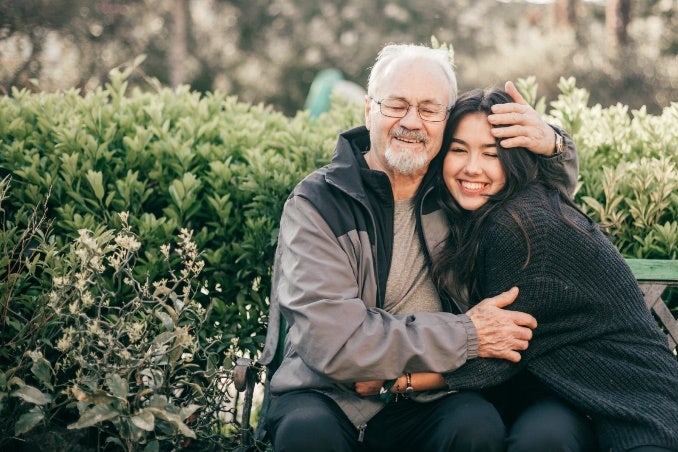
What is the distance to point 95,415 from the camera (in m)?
2.83

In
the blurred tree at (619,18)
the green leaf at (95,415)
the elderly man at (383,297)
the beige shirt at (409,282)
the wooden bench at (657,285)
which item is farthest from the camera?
the blurred tree at (619,18)

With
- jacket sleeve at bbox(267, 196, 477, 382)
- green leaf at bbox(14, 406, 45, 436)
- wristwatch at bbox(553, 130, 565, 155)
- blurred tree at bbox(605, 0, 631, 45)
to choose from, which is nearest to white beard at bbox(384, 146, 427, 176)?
jacket sleeve at bbox(267, 196, 477, 382)

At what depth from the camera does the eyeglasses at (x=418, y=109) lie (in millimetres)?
3455

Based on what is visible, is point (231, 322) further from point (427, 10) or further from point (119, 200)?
point (427, 10)

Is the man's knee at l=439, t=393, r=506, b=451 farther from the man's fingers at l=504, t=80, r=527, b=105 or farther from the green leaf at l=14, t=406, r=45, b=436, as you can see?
the green leaf at l=14, t=406, r=45, b=436

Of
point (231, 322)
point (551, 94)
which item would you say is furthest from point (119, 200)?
point (551, 94)

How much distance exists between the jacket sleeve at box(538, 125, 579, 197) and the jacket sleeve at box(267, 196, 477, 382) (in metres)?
0.82

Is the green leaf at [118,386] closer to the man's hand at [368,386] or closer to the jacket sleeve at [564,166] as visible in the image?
the man's hand at [368,386]

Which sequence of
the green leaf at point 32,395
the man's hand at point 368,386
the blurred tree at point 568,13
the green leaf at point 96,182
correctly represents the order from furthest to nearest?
1. the blurred tree at point 568,13
2. the green leaf at point 96,182
3. the man's hand at point 368,386
4. the green leaf at point 32,395

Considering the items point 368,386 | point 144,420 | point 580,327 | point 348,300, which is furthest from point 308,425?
point 580,327

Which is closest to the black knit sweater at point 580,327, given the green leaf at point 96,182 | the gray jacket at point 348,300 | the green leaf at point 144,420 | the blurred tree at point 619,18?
the gray jacket at point 348,300

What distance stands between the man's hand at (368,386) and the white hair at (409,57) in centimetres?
128

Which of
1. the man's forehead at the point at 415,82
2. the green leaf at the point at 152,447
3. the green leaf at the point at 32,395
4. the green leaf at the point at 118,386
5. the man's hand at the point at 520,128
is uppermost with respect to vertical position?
the man's forehead at the point at 415,82

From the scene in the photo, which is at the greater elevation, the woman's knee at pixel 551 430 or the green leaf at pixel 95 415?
the green leaf at pixel 95 415
